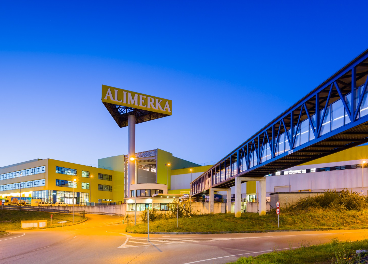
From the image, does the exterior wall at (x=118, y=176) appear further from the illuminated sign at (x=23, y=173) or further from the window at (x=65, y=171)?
the illuminated sign at (x=23, y=173)

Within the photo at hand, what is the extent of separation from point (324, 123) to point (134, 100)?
6197 centimetres

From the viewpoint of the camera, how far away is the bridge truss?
62.4 feet

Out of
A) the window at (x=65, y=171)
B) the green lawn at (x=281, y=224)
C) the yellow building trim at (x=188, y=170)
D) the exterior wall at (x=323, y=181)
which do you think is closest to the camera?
the green lawn at (x=281, y=224)

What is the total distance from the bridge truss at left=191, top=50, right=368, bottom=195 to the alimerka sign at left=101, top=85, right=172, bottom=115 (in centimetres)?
4510

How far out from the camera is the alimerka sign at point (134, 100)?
76438mm

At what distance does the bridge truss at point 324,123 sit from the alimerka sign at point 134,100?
45.1 m

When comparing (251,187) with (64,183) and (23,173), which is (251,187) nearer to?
(64,183)

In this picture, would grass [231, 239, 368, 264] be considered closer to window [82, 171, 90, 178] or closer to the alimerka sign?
the alimerka sign

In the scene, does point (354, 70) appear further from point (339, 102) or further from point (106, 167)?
point (106, 167)

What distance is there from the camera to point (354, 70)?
18922 millimetres

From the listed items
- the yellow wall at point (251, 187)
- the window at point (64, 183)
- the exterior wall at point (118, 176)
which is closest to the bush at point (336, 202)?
the yellow wall at point (251, 187)

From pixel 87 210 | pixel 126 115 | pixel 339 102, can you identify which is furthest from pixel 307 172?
pixel 339 102

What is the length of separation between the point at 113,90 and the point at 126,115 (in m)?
11.2

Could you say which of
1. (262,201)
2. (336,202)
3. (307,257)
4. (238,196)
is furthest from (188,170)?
(307,257)
